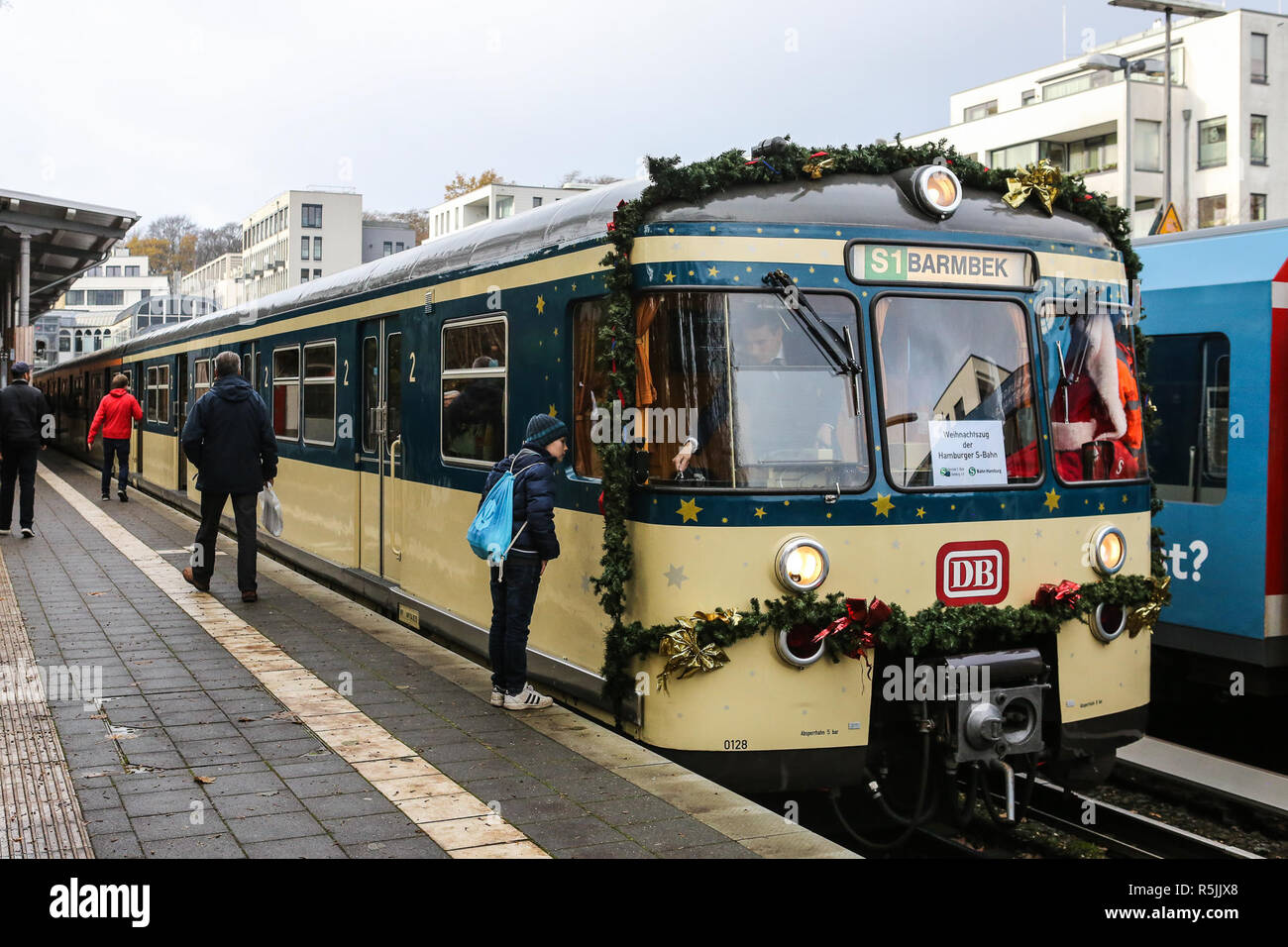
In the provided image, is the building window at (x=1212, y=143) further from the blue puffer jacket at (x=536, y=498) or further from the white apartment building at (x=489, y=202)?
the blue puffer jacket at (x=536, y=498)

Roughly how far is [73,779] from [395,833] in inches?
62.2

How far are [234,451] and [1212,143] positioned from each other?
134 feet

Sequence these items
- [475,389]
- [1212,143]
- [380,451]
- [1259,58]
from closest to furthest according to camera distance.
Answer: [475,389] < [380,451] < [1259,58] < [1212,143]

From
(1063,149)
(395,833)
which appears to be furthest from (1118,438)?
(1063,149)

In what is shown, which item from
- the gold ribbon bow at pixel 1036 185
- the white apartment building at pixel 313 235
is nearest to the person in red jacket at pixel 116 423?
the gold ribbon bow at pixel 1036 185

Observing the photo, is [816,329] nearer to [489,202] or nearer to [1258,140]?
[1258,140]

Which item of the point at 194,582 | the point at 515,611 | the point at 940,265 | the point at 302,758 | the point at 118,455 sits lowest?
the point at 302,758

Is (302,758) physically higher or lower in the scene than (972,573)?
lower

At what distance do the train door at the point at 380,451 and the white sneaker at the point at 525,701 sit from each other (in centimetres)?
301

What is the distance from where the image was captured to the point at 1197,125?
143ft

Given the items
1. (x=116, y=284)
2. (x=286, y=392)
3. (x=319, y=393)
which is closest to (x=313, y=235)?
(x=116, y=284)

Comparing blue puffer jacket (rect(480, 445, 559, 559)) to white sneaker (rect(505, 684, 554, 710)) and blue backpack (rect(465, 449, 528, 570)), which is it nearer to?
blue backpack (rect(465, 449, 528, 570))

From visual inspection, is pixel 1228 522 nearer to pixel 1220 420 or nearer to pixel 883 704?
pixel 1220 420

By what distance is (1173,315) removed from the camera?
884 cm
